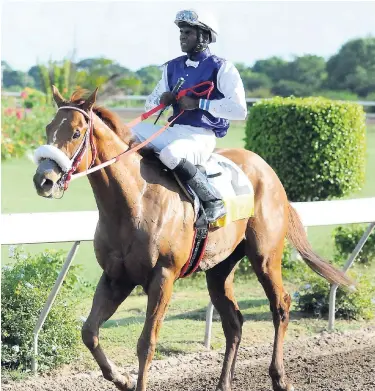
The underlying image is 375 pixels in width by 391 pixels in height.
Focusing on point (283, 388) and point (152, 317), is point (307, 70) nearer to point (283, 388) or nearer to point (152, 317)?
point (283, 388)

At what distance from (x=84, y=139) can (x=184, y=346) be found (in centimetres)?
241

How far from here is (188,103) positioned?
5266 mm

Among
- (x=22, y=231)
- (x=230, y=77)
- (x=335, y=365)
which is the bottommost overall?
(x=335, y=365)

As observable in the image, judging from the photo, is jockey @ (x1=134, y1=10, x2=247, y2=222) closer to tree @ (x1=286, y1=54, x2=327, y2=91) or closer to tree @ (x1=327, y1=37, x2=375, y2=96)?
tree @ (x1=327, y1=37, x2=375, y2=96)

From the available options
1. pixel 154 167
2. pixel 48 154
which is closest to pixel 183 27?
pixel 154 167

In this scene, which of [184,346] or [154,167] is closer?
[154,167]

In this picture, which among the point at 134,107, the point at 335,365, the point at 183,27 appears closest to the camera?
the point at 183,27

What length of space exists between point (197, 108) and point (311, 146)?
4756mm

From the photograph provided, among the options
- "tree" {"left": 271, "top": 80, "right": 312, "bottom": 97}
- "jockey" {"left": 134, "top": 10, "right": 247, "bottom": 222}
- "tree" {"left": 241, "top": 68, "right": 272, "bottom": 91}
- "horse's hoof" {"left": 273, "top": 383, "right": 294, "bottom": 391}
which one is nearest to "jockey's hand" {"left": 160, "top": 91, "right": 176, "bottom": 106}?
"jockey" {"left": 134, "top": 10, "right": 247, "bottom": 222}

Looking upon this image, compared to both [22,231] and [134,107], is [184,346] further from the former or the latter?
[134,107]

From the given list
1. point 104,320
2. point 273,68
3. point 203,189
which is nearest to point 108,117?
point 203,189

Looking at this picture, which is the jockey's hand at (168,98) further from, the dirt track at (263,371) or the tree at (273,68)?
the tree at (273,68)

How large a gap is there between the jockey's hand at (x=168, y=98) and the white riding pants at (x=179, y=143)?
0.15m

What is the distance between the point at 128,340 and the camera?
21.6ft
